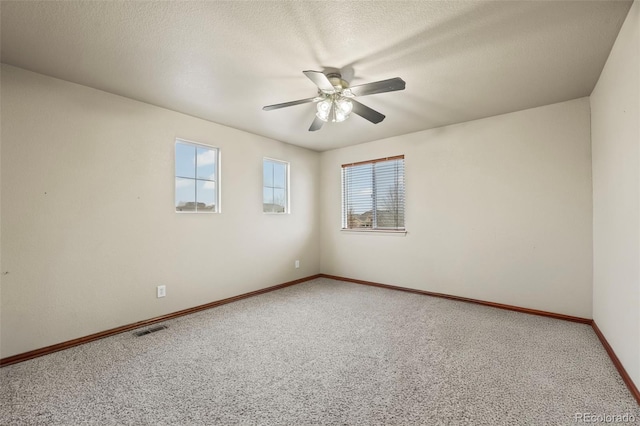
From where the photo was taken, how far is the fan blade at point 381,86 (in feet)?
6.58

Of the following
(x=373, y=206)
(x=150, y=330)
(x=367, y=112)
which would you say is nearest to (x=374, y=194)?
(x=373, y=206)

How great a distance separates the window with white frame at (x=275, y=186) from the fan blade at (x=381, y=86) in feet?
7.81

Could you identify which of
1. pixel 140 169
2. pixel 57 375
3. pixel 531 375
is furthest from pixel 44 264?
pixel 531 375

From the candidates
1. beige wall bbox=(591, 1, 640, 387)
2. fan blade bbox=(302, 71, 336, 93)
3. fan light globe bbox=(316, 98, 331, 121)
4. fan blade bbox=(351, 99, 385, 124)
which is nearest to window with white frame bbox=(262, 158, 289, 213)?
fan light globe bbox=(316, 98, 331, 121)

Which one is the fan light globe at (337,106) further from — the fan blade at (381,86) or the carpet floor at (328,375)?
the carpet floor at (328,375)

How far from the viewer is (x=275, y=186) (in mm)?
4574

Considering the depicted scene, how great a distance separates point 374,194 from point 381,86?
8.84 feet

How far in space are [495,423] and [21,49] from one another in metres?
3.86

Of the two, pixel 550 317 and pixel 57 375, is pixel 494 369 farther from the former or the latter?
pixel 57 375

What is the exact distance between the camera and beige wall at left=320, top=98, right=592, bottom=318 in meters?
3.06

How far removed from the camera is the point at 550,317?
3.15 m

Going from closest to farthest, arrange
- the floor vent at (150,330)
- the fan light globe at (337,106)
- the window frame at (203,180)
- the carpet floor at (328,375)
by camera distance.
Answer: the carpet floor at (328,375)
the fan light globe at (337,106)
the floor vent at (150,330)
the window frame at (203,180)

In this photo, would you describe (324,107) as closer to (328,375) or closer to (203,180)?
(203,180)

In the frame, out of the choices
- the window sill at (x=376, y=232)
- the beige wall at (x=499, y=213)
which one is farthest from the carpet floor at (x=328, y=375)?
the window sill at (x=376, y=232)
